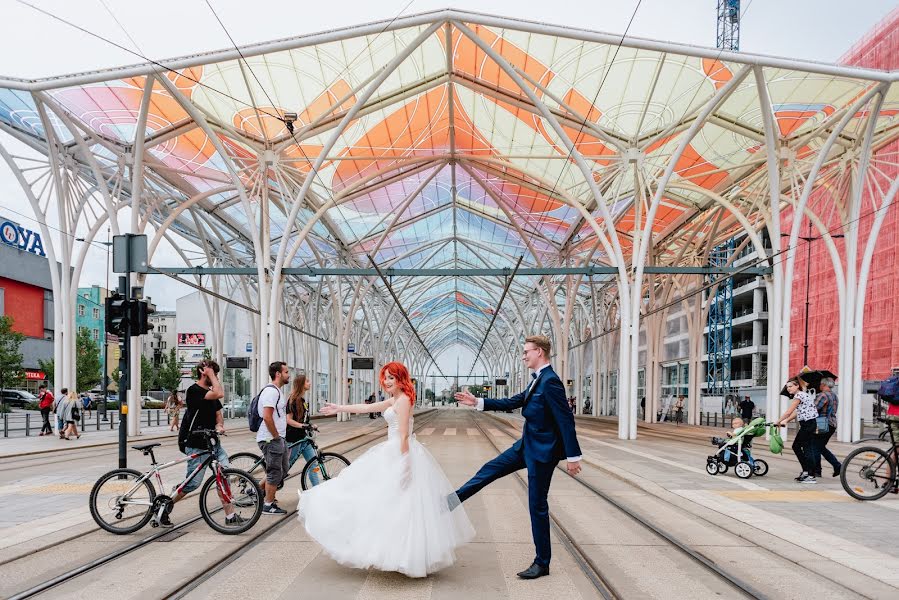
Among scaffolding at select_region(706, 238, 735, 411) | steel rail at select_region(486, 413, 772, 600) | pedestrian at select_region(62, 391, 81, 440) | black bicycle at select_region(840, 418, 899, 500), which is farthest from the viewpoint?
scaffolding at select_region(706, 238, 735, 411)

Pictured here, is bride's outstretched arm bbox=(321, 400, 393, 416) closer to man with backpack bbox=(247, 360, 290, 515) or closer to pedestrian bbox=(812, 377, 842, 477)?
man with backpack bbox=(247, 360, 290, 515)

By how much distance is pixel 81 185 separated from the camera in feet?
93.9

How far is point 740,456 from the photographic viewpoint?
46.2 ft

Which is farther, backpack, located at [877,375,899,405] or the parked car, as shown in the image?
the parked car

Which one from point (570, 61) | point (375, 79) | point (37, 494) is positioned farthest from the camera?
point (570, 61)

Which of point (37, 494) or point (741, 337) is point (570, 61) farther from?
point (741, 337)

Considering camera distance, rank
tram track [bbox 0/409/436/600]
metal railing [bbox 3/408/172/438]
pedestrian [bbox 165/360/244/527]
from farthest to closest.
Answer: metal railing [bbox 3/408/172/438] → pedestrian [bbox 165/360/244/527] → tram track [bbox 0/409/436/600]

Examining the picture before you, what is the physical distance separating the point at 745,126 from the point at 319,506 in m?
25.1

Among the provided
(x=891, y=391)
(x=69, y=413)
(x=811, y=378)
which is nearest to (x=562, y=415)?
(x=891, y=391)

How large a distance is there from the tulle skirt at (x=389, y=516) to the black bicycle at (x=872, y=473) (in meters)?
7.15

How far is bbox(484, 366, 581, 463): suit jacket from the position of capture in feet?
21.1

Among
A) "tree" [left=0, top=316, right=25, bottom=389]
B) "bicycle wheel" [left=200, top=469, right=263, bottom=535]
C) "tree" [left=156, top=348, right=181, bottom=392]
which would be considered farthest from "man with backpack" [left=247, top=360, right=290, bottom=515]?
"tree" [left=156, top=348, right=181, bottom=392]

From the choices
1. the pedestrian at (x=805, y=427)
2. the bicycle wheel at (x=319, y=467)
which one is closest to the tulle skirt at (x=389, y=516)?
the bicycle wheel at (x=319, y=467)

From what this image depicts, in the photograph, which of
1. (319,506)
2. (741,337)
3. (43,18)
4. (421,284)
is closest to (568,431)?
(319,506)
